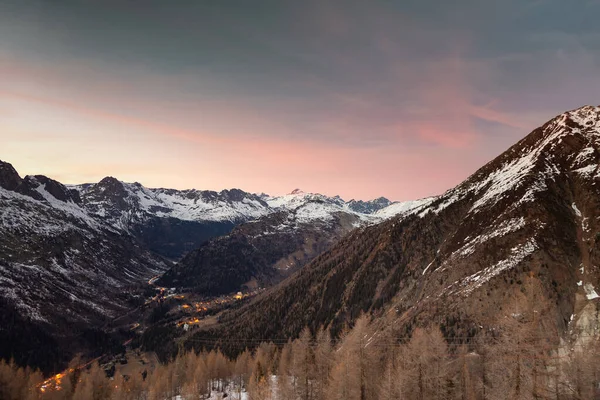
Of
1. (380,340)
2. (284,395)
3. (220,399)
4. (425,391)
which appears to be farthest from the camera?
(380,340)

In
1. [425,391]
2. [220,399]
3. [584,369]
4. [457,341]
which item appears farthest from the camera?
[457,341]

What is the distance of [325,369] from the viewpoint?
104250 mm

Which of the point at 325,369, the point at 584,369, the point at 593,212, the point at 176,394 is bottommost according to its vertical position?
the point at 176,394

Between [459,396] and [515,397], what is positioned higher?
[515,397]

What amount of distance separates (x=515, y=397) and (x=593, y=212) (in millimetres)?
167773

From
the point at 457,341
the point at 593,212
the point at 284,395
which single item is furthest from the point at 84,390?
the point at 593,212

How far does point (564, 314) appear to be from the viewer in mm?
147750

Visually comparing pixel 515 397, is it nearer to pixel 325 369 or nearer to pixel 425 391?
pixel 425 391

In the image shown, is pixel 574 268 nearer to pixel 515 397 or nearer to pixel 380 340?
pixel 380 340

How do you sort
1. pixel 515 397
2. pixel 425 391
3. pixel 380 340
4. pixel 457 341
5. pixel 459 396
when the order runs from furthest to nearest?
pixel 380 340 < pixel 457 341 < pixel 459 396 < pixel 425 391 < pixel 515 397

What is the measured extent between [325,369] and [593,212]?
545 ft

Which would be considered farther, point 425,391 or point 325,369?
point 325,369

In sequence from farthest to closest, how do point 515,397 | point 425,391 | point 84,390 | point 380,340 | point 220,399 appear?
1. point 380,340
2. point 84,390
3. point 220,399
4. point 425,391
5. point 515,397

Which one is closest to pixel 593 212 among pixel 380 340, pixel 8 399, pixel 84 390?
pixel 380 340
